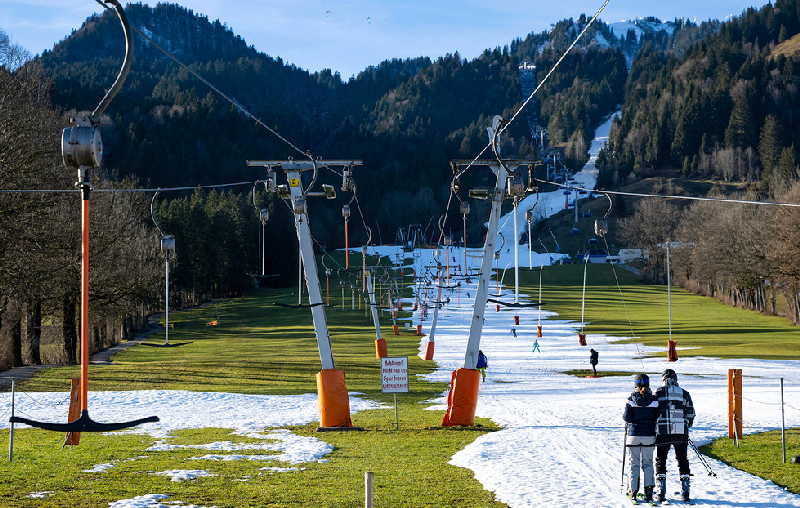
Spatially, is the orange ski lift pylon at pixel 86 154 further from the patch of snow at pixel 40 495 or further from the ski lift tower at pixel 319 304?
the ski lift tower at pixel 319 304

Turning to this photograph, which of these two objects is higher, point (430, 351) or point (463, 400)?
point (463, 400)

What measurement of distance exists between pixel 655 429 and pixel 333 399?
12494 mm

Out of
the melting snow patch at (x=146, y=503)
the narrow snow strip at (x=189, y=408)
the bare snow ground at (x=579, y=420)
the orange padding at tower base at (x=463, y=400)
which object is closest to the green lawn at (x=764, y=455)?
the bare snow ground at (x=579, y=420)

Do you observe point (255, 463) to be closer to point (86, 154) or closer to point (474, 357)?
point (474, 357)

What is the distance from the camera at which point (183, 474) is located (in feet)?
62.4

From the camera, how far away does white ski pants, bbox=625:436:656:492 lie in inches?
632

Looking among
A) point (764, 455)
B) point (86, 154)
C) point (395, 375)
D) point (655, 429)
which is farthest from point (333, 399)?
point (86, 154)

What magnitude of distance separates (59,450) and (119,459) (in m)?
2.36

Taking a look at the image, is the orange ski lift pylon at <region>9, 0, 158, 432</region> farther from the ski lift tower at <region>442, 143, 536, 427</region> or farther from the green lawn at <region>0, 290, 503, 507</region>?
the ski lift tower at <region>442, 143, 536, 427</region>

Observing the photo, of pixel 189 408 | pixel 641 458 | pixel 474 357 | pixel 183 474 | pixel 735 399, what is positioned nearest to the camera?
pixel 641 458

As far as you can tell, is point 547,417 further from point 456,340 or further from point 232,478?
point 456,340

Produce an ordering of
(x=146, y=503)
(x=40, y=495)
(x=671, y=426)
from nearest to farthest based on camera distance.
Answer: (x=146, y=503) < (x=671, y=426) < (x=40, y=495)

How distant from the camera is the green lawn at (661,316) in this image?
60.6m

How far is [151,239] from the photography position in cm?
7244
